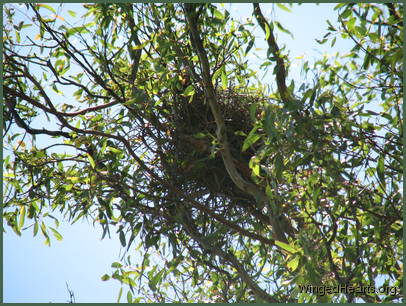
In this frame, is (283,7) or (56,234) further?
(56,234)

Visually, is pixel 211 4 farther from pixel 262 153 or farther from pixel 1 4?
pixel 1 4

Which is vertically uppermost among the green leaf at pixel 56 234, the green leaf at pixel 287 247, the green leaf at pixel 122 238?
the green leaf at pixel 56 234

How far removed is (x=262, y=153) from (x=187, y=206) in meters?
0.52

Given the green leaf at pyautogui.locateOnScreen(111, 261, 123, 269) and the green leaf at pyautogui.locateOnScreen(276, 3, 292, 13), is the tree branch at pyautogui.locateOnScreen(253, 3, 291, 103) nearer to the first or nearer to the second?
the green leaf at pyautogui.locateOnScreen(276, 3, 292, 13)

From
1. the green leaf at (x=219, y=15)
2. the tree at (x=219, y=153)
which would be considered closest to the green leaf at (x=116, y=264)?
the tree at (x=219, y=153)

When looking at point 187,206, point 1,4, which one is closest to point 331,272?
point 187,206

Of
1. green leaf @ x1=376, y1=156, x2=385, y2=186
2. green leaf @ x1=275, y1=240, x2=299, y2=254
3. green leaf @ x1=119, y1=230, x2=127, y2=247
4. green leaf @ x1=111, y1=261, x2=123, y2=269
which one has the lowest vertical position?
green leaf @ x1=275, y1=240, x2=299, y2=254

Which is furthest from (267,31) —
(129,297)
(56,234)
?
(56,234)

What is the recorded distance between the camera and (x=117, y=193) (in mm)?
1943

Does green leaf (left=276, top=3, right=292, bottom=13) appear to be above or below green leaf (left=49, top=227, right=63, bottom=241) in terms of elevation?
above

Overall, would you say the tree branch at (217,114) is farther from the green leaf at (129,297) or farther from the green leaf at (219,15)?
the green leaf at (129,297)

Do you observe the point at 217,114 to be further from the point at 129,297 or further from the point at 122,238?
the point at 129,297

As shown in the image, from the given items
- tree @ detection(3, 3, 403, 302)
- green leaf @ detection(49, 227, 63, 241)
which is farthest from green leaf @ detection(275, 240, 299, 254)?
green leaf @ detection(49, 227, 63, 241)

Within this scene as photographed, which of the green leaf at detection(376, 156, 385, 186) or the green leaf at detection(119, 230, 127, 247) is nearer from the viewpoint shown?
the green leaf at detection(376, 156, 385, 186)
